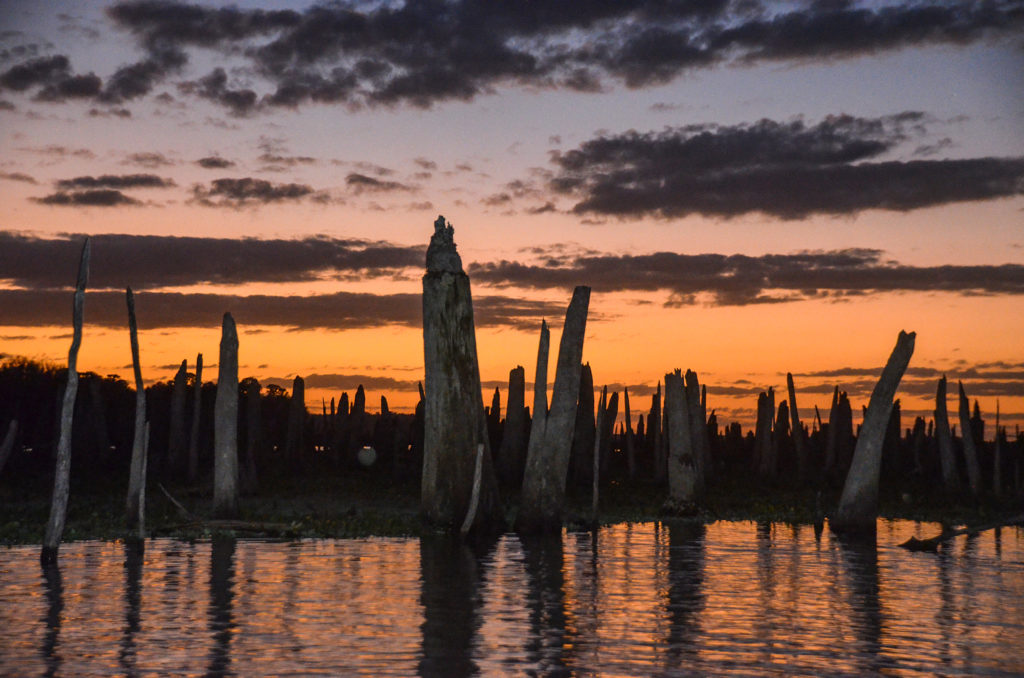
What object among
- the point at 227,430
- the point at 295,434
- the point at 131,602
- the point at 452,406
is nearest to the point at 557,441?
the point at 452,406

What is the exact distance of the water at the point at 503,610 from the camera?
11.6 metres

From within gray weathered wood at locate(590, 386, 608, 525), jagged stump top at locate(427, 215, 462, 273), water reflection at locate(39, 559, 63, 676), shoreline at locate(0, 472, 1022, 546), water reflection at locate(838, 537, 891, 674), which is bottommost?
water reflection at locate(838, 537, 891, 674)

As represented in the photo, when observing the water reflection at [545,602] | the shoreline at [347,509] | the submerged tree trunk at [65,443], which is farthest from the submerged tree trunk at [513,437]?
the submerged tree trunk at [65,443]

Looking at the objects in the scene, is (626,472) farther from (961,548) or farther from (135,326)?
(135,326)

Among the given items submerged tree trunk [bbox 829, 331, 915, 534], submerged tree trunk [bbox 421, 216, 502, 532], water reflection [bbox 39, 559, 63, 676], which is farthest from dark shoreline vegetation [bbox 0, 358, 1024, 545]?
water reflection [bbox 39, 559, 63, 676]

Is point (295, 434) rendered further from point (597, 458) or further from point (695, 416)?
point (597, 458)

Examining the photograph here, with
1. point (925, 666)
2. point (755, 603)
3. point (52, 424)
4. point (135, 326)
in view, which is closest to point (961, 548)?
point (755, 603)

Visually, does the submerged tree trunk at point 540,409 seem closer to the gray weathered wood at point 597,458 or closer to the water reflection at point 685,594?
the gray weathered wood at point 597,458

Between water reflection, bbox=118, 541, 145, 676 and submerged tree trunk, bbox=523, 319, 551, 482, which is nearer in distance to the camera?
water reflection, bbox=118, 541, 145, 676

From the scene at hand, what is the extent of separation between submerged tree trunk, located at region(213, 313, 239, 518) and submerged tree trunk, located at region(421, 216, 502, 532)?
14.1ft

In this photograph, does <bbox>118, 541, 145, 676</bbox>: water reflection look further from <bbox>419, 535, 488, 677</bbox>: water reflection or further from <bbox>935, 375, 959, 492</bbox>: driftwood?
<bbox>935, 375, 959, 492</bbox>: driftwood

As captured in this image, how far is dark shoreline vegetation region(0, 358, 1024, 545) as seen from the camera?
26.2 m

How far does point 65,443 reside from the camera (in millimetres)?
18078

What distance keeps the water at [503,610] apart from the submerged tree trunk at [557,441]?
1038 millimetres
